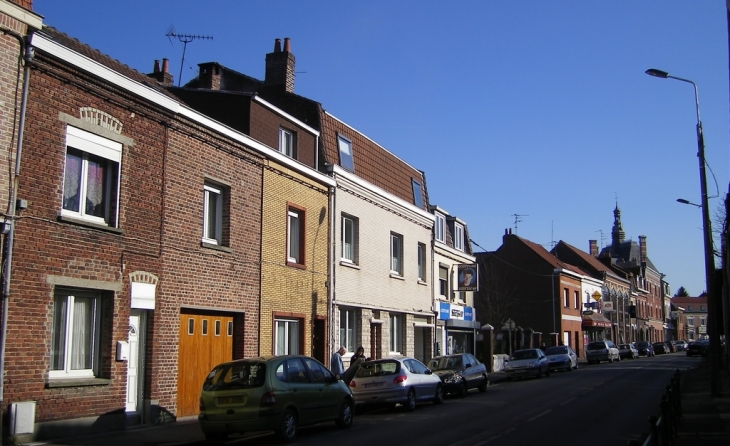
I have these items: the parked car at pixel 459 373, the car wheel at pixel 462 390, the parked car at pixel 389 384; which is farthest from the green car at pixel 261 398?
the car wheel at pixel 462 390

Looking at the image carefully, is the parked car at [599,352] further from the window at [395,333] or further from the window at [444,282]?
the window at [395,333]

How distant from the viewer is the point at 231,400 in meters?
13.2

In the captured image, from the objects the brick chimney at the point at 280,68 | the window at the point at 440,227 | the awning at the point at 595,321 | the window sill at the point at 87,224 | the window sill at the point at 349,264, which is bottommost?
the awning at the point at 595,321

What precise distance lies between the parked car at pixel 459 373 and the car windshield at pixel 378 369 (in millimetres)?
3307

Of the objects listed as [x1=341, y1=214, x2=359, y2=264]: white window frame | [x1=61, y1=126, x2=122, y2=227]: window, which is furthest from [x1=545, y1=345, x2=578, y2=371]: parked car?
[x1=61, y1=126, x2=122, y2=227]: window

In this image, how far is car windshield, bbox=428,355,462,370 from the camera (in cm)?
2416

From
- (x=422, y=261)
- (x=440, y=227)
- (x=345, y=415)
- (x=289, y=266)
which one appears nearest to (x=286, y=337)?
(x=289, y=266)

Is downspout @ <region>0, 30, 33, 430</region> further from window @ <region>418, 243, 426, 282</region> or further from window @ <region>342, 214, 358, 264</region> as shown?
window @ <region>418, 243, 426, 282</region>

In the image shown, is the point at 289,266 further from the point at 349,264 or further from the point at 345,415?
the point at 345,415

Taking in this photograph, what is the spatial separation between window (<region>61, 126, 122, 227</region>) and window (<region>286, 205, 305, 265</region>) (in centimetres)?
722

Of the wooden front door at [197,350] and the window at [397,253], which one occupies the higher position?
the window at [397,253]

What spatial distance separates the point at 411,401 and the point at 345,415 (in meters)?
3.76

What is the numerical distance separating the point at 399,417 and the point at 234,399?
18.2 ft

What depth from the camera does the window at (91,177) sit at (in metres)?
14.0
